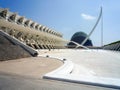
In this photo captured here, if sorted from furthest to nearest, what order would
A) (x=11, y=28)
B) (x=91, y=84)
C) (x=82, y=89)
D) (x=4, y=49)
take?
(x=11, y=28) < (x=4, y=49) < (x=91, y=84) < (x=82, y=89)

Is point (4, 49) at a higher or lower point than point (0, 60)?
Result: higher

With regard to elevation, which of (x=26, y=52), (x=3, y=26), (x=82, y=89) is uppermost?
(x=3, y=26)

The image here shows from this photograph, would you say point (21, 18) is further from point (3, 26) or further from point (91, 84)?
point (91, 84)

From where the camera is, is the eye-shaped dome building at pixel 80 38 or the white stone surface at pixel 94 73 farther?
the eye-shaped dome building at pixel 80 38

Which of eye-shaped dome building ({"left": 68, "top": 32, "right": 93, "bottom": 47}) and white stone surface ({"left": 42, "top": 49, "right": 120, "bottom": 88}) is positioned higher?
eye-shaped dome building ({"left": 68, "top": 32, "right": 93, "bottom": 47})

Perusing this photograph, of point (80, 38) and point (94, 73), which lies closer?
point (94, 73)

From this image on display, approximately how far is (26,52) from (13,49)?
211 cm

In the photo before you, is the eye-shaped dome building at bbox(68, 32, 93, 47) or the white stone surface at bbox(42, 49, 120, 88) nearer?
the white stone surface at bbox(42, 49, 120, 88)

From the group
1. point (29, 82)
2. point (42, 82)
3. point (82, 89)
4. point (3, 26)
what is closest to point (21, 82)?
point (29, 82)

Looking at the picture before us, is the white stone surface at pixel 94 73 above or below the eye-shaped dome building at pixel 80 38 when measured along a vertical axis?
below

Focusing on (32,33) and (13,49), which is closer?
(13,49)

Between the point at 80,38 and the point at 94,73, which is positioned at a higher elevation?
the point at 80,38

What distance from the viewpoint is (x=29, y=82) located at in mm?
7523

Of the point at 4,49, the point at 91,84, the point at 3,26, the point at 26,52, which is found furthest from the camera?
the point at 3,26
